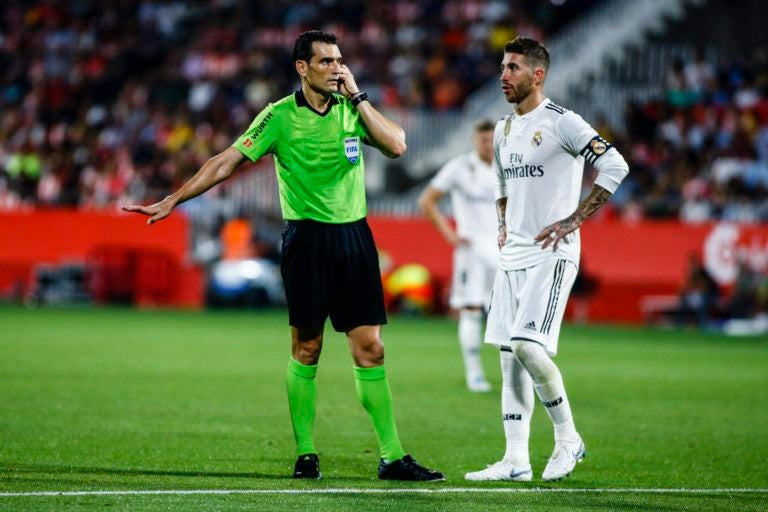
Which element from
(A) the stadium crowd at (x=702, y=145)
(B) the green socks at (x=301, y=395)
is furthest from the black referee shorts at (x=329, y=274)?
(A) the stadium crowd at (x=702, y=145)

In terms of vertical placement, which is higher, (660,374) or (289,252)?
(289,252)

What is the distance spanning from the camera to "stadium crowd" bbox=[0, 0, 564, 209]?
32.3m

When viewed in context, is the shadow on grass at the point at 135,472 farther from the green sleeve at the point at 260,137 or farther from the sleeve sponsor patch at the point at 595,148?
the sleeve sponsor patch at the point at 595,148

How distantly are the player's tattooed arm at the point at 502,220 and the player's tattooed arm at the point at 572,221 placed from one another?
0.52 m

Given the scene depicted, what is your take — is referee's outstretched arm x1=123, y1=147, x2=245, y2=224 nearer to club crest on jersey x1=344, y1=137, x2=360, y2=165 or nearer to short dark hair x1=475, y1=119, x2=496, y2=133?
club crest on jersey x1=344, y1=137, x2=360, y2=165

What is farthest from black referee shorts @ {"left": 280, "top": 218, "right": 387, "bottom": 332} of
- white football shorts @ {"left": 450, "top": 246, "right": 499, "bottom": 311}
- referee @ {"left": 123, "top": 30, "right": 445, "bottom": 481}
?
white football shorts @ {"left": 450, "top": 246, "right": 499, "bottom": 311}

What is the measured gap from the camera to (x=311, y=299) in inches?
325

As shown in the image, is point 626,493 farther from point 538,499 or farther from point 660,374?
point 660,374

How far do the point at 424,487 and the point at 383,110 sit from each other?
23.3m

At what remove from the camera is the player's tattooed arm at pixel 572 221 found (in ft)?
27.0

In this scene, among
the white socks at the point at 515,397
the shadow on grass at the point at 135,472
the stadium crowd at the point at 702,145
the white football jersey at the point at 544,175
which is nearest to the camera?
the shadow on grass at the point at 135,472

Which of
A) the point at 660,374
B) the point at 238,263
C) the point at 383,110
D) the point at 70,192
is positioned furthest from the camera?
the point at 70,192

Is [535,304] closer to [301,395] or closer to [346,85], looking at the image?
[301,395]

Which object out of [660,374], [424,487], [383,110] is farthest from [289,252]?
[383,110]
